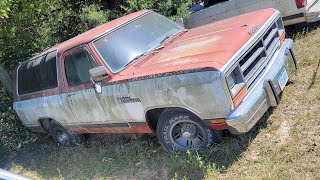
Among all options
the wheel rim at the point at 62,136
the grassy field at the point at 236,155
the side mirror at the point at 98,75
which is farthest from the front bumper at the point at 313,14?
the wheel rim at the point at 62,136

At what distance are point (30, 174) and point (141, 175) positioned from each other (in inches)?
94.2

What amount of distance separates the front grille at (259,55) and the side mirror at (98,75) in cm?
179

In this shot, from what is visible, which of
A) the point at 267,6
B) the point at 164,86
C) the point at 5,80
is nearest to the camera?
the point at 164,86

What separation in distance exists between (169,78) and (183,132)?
80 cm

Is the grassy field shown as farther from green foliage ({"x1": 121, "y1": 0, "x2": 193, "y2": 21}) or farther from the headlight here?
green foliage ({"x1": 121, "y1": 0, "x2": 193, "y2": 21})

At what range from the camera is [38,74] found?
21.7ft

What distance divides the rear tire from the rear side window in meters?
0.73

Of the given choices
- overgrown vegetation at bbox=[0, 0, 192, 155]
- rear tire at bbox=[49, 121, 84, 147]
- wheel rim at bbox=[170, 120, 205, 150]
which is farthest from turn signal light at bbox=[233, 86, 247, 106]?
overgrown vegetation at bbox=[0, 0, 192, 155]

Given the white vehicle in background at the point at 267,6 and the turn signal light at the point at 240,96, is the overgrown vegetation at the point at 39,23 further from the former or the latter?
the turn signal light at the point at 240,96

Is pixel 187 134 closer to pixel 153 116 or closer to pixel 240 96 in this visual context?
pixel 153 116

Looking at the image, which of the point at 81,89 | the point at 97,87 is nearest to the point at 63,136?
the point at 81,89

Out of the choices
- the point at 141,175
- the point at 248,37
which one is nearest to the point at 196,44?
the point at 248,37

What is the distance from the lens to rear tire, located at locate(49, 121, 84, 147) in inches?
258

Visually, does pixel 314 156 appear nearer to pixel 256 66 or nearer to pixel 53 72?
pixel 256 66
